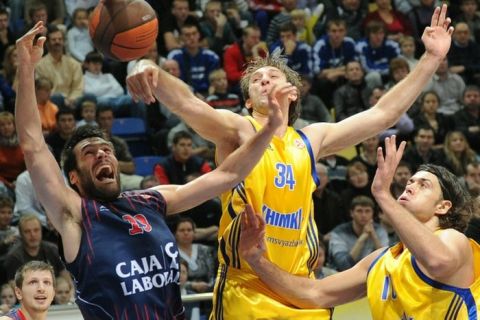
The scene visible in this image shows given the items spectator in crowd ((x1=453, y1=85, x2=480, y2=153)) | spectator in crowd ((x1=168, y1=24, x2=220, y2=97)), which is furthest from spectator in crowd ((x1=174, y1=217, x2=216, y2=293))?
spectator in crowd ((x1=453, y1=85, x2=480, y2=153))

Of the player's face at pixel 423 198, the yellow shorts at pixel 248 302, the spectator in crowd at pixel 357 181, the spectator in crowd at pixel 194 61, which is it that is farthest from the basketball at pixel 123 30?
the spectator in crowd at pixel 194 61

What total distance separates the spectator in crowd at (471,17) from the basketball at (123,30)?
33.6 feet

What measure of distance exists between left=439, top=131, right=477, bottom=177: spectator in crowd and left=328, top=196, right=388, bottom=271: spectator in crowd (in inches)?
73.5

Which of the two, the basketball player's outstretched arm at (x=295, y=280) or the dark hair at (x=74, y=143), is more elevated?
the dark hair at (x=74, y=143)

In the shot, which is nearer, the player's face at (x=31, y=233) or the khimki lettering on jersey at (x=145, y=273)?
the khimki lettering on jersey at (x=145, y=273)

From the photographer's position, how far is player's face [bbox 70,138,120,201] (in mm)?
5914

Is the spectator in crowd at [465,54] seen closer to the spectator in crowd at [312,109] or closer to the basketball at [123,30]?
the spectator in crowd at [312,109]

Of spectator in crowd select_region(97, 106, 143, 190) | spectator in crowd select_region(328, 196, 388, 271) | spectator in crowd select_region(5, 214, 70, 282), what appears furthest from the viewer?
spectator in crowd select_region(97, 106, 143, 190)

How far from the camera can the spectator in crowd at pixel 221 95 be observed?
13219 mm

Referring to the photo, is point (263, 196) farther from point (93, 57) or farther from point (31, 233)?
point (93, 57)

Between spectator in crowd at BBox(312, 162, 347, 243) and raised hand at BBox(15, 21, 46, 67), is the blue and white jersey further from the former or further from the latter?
spectator in crowd at BBox(312, 162, 347, 243)

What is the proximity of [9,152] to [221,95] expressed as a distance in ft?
9.26

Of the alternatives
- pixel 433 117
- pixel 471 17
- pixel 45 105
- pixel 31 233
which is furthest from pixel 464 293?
pixel 471 17

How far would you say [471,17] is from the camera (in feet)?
52.1
